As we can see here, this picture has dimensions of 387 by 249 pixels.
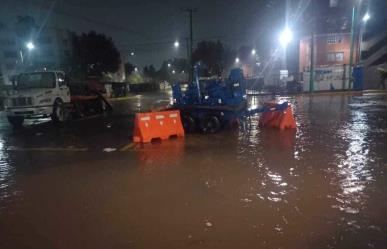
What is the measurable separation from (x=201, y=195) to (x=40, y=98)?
1301cm

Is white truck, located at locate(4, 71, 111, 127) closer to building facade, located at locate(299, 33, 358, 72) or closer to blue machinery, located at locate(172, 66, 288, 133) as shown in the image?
blue machinery, located at locate(172, 66, 288, 133)

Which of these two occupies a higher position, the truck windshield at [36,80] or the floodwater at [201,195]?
the truck windshield at [36,80]

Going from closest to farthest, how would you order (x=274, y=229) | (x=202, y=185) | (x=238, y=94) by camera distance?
(x=274, y=229) → (x=202, y=185) → (x=238, y=94)

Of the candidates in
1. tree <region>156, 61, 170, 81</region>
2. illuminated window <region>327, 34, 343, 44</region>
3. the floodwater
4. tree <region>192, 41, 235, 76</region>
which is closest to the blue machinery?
the floodwater

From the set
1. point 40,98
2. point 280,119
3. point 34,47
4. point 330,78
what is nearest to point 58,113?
point 40,98

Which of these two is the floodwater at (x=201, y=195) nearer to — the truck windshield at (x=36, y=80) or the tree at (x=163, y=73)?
the truck windshield at (x=36, y=80)

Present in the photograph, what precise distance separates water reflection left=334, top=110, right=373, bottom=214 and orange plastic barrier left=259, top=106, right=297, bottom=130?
1.82 metres

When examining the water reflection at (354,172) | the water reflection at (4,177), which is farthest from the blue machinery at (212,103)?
the water reflection at (4,177)

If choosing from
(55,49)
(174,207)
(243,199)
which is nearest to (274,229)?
(243,199)

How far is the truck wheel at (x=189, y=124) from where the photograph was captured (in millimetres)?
12727

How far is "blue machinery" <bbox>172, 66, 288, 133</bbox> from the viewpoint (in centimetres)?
1235

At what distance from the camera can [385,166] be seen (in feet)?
23.7

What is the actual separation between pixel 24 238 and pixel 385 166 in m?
6.95

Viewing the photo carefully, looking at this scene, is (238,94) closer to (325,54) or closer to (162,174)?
(162,174)
